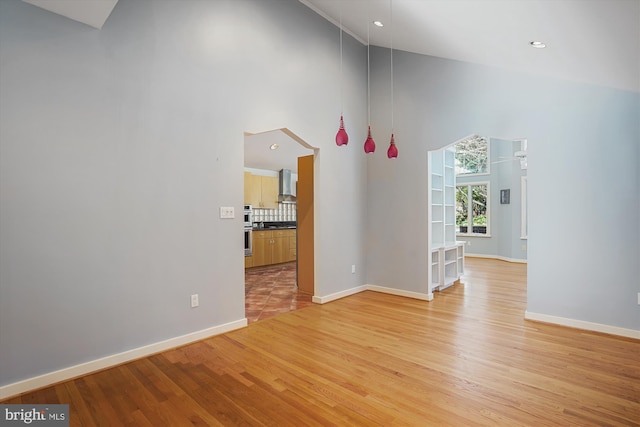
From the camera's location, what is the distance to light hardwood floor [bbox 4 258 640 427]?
2074 millimetres

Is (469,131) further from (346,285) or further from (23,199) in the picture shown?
(23,199)

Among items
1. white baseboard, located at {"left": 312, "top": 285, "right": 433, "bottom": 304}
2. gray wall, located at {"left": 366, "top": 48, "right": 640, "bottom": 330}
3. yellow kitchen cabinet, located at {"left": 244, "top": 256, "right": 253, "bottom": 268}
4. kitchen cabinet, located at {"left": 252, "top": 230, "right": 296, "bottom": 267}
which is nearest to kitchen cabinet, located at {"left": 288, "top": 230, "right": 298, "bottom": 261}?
kitchen cabinet, located at {"left": 252, "top": 230, "right": 296, "bottom": 267}

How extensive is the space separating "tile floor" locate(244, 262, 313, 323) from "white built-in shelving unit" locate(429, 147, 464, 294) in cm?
209

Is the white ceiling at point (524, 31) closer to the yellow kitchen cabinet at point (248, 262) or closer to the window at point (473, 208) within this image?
the yellow kitchen cabinet at point (248, 262)

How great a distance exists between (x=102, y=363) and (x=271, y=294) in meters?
2.68

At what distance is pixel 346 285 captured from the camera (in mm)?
5125

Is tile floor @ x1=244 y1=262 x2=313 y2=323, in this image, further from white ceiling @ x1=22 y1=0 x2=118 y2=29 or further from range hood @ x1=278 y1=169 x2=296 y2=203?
white ceiling @ x1=22 y1=0 x2=118 y2=29

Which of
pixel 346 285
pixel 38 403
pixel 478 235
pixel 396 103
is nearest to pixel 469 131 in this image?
pixel 396 103

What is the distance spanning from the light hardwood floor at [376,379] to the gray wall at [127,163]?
1.34ft

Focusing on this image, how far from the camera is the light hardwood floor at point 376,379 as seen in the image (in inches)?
81.7

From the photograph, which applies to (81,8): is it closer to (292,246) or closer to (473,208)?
(292,246)

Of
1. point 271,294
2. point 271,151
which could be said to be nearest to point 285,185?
point 271,151

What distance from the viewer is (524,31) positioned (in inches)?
112

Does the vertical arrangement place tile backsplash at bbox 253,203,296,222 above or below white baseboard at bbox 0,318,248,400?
above
